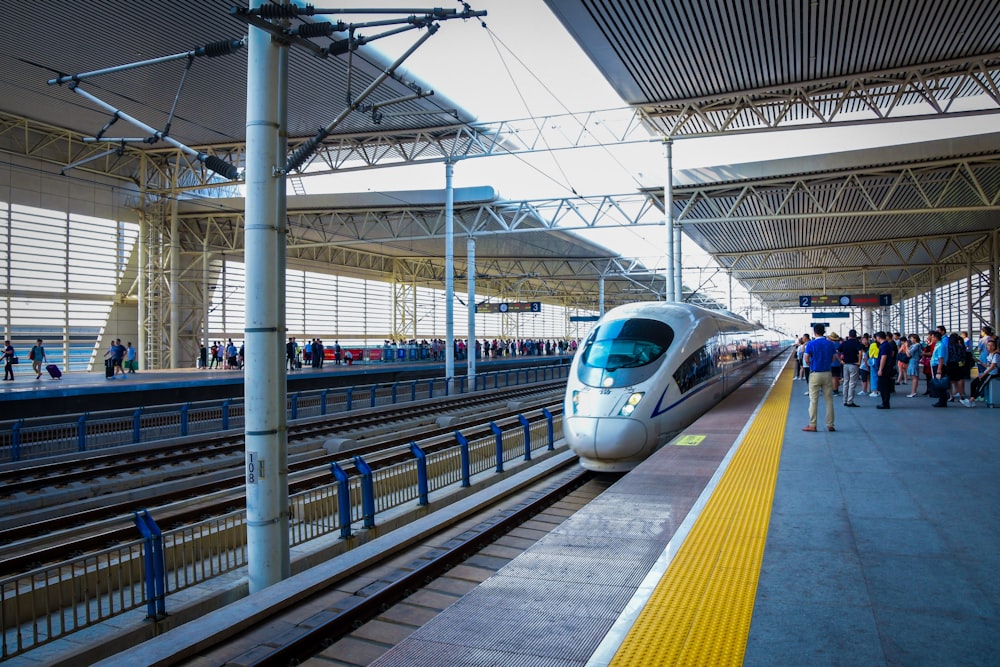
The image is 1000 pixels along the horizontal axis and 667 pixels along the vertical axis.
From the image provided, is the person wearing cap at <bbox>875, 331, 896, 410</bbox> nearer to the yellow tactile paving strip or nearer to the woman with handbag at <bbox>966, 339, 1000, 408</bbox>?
the woman with handbag at <bbox>966, 339, 1000, 408</bbox>

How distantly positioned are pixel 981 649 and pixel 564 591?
2424 millimetres

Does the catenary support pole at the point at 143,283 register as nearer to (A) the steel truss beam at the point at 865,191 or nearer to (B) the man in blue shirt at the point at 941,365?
(A) the steel truss beam at the point at 865,191

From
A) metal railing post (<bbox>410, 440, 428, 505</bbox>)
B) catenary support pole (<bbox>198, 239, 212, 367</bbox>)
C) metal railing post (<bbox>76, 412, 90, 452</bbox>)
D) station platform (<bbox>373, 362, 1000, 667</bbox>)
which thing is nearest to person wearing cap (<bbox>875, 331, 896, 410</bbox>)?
station platform (<bbox>373, 362, 1000, 667</bbox>)

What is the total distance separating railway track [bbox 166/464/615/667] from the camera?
502 centimetres

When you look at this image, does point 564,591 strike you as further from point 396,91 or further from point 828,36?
point 396,91

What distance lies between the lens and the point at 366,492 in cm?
875

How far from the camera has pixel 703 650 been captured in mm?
3656

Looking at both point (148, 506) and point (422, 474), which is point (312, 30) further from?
point (148, 506)

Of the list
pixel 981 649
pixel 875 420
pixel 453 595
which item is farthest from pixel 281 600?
pixel 875 420

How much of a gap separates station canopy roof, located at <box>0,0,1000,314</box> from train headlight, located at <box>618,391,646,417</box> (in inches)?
239

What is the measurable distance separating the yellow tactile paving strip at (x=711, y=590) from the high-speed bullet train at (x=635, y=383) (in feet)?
9.13

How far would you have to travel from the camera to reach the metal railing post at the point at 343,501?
8148 millimetres

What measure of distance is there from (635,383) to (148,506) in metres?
7.79

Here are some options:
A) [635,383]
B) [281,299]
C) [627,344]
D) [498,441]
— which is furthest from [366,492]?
[627,344]
